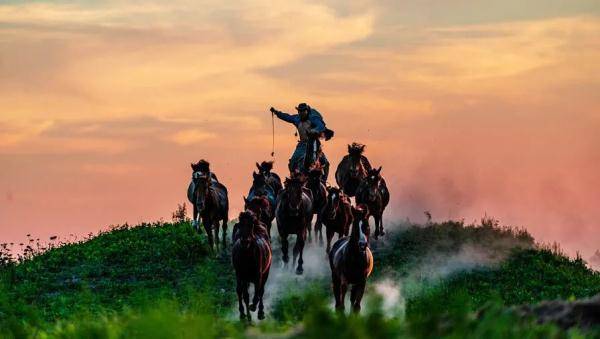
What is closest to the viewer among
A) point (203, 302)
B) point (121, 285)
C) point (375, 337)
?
point (375, 337)

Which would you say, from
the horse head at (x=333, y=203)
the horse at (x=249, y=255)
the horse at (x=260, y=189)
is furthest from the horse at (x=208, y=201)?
the horse at (x=249, y=255)

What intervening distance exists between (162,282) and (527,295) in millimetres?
10147

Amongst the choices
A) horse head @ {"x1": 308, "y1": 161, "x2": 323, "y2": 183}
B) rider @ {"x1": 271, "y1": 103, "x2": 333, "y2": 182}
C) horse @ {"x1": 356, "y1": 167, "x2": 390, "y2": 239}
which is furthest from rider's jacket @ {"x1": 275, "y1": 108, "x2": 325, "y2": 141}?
horse @ {"x1": 356, "y1": 167, "x2": 390, "y2": 239}

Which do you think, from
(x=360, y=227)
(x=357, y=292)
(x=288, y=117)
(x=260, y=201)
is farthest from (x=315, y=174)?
(x=360, y=227)

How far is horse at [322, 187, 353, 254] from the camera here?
29797mm

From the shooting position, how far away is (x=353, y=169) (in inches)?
1359

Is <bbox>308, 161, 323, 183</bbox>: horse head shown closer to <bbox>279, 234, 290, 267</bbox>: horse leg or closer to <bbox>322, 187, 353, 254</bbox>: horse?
<bbox>322, 187, 353, 254</bbox>: horse

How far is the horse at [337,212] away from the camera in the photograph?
97.8ft

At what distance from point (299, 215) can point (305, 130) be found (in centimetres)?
455

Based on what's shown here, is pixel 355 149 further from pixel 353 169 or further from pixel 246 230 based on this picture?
pixel 246 230

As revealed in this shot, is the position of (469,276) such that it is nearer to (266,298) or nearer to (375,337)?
(266,298)

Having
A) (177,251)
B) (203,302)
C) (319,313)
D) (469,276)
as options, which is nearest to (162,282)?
(177,251)

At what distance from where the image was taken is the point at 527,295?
28984 mm

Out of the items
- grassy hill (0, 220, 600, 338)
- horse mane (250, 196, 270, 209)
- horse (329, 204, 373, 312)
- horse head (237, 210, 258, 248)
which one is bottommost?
grassy hill (0, 220, 600, 338)
